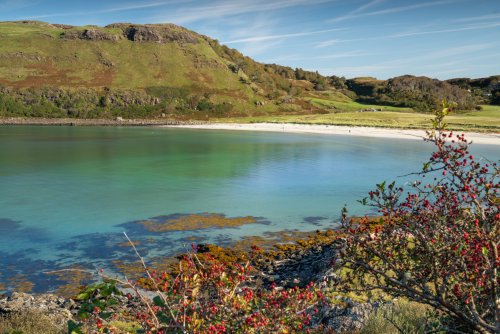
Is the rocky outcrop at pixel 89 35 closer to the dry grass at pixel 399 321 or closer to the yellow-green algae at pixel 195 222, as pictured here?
the yellow-green algae at pixel 195 222

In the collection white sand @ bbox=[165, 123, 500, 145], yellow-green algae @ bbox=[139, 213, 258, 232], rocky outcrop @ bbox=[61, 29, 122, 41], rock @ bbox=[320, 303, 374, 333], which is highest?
rocky outcrop @ bbox=[61, 29, 122, 41]

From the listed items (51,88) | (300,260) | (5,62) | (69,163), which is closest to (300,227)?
(300,260)

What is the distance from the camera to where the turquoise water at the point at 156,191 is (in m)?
21.6

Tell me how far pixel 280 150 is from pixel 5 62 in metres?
149

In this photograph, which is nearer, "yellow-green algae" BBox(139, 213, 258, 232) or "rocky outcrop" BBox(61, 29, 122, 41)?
"yellow-green algae" BBox(139, 213, 258, 232)

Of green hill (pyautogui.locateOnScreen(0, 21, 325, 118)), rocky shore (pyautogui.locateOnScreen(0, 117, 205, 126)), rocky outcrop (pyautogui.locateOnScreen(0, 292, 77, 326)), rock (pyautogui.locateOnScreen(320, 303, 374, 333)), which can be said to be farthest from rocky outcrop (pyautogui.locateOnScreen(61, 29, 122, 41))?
rock (pyautogui.locateOnScreen(320, 303, 374, 333))

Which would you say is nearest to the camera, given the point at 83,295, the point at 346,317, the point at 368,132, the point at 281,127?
the point at 83,295

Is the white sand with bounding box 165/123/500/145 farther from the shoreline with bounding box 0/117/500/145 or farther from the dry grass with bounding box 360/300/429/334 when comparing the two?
the dry grass with bounding box 360/300/429/334

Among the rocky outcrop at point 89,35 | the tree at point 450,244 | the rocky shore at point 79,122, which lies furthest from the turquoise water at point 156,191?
the rocky outcrop at point 89,35

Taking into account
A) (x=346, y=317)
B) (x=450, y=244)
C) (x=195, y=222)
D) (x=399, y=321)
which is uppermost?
(x=450, y=244)

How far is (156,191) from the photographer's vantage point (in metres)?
34.2

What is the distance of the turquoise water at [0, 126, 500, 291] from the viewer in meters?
21.6

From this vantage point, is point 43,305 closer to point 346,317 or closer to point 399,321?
point 346,317

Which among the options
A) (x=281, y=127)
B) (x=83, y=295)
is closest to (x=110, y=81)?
(x=281, y=127)
